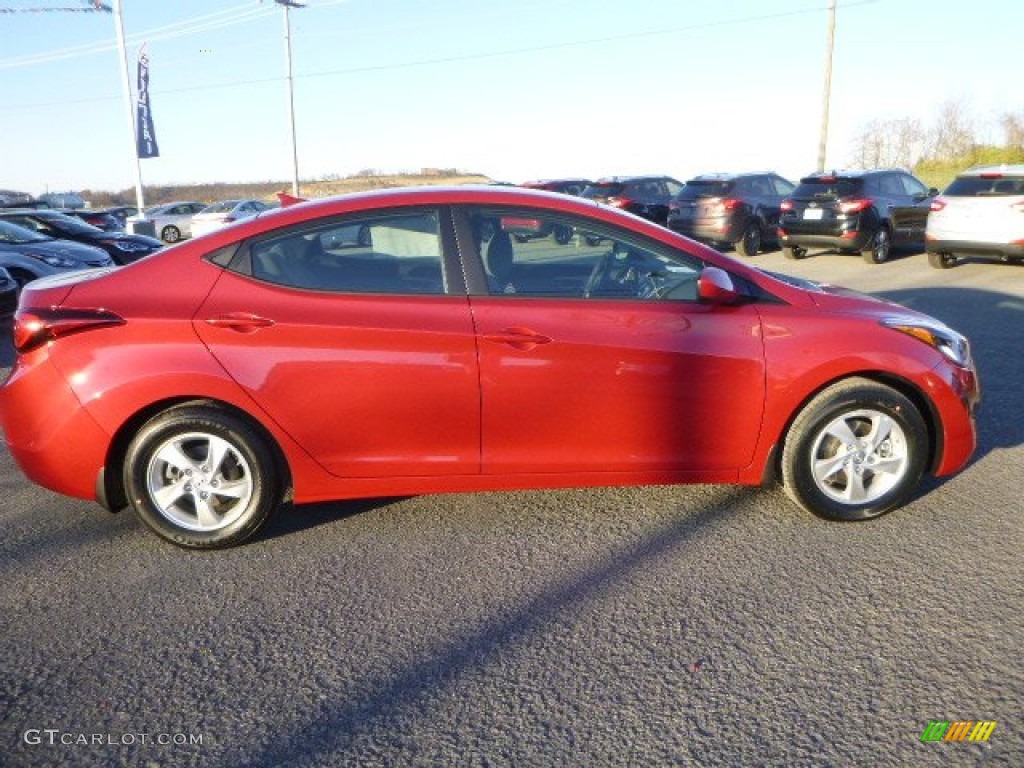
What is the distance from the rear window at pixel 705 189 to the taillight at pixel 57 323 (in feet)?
46.5

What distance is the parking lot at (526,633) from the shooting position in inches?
91.5

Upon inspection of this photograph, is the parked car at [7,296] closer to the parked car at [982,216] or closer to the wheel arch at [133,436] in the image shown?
the wheel arch at [133,436]

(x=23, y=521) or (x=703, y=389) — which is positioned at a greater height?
(x=703, y=389)

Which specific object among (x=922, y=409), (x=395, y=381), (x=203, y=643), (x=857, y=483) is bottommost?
(x=203, y=643)

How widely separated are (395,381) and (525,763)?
171 cm

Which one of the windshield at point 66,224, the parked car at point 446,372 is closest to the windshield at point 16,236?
the windshield at point 66,224

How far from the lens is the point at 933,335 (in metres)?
3.82

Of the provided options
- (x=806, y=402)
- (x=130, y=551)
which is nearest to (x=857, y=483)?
(x=806, y=402)

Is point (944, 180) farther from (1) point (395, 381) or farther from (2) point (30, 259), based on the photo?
(1) point (395, 381)

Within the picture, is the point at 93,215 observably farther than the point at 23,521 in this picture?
Yes

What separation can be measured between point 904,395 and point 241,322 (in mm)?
3080

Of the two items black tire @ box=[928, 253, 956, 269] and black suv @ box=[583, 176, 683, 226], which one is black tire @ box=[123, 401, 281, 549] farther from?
black suv @ box=[583, 176, 683, 226]

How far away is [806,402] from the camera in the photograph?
370cm

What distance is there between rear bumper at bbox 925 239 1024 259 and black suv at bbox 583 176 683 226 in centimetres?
735
